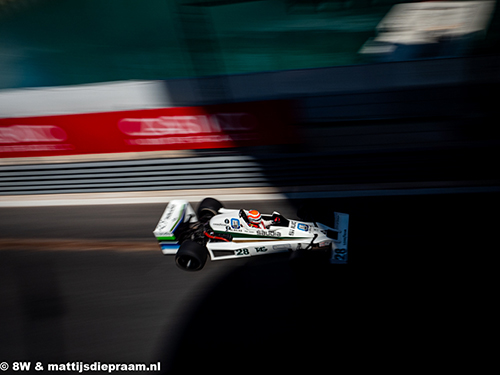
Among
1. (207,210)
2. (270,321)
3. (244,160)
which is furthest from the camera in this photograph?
(244,160)

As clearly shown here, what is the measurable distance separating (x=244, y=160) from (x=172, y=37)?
6.65 ft

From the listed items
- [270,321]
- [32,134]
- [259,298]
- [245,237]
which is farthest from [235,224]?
[32,134]

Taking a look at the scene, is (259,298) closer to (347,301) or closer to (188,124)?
(347,301)

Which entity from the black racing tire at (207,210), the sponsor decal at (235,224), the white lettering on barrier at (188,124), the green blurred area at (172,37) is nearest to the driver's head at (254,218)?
the sponsor decal at (235,224)

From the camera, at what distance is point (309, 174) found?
5.16 metres

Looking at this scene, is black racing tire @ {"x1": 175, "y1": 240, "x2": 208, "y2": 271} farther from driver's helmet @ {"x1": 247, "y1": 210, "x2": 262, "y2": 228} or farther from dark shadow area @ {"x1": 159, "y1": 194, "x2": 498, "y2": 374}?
driver's helmet @ {"x1": 247, "y1": 210, "x2": 262, "y2": 228}

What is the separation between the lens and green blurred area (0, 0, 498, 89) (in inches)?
171

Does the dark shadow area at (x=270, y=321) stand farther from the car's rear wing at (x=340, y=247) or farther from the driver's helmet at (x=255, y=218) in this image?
the driver's helmet at (x=255, y=218)

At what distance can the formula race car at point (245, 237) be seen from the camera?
12.8 feet

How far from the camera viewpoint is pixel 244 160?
5.16m

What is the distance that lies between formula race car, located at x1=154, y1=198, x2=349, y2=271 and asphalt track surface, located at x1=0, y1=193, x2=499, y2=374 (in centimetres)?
21

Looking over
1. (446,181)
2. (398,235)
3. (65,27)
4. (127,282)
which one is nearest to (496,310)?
(398,235)

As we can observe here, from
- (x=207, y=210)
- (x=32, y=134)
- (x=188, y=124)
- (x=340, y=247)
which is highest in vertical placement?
(x=188, y=124)

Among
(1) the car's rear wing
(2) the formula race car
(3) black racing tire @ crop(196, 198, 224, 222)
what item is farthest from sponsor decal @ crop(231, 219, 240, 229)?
(1) the car's rear wing
